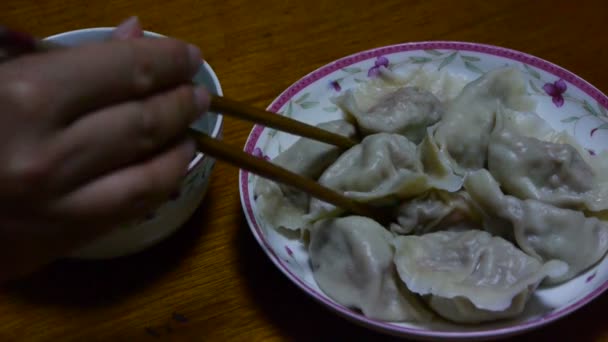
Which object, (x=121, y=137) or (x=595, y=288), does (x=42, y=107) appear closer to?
(x=121, y=137)

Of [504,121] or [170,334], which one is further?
[504,121]

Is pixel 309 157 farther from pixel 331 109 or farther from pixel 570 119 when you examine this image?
pixel 570 119

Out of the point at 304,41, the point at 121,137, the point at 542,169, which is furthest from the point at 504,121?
the point at 121,137

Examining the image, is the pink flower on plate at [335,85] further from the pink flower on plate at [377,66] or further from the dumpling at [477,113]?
the dumpling at [477,113]

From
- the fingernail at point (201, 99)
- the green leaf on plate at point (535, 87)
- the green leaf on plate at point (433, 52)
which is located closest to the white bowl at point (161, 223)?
the fingernail at point (201, 99)

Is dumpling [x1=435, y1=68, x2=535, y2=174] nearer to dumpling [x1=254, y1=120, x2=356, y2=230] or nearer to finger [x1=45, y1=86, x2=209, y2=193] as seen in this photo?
dumpling [x1=254, y1=120, x2=356, y2=230]

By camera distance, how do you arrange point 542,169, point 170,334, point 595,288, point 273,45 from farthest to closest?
1. point 273,45
2. point 542,169
3. point 170,334
4. point 595,288

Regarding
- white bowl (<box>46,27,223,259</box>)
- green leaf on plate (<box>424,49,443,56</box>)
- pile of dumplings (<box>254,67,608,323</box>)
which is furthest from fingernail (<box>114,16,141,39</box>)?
green leaf on plate (<box>424,49,443,56</box>)
